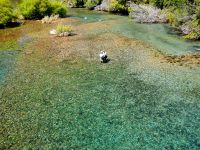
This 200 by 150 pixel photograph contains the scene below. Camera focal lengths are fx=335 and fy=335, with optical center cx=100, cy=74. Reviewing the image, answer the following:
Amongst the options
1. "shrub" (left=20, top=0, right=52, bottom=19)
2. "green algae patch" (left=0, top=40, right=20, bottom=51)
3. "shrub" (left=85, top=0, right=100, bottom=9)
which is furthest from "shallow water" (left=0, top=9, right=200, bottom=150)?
"shrub" (left=85, top=0, right=100, bottom=9)

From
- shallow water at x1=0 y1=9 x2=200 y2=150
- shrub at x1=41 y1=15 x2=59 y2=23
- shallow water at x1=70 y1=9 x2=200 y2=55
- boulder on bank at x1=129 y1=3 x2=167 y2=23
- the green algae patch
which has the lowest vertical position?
shallow water at x1=0 y1=9 x2=200 y2=150

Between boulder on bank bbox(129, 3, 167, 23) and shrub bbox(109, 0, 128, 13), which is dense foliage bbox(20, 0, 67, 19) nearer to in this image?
shrub bbox(109, 0, 128, 13)

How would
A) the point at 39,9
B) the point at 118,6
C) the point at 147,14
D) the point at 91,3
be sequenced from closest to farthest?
the point at 147,14, the point at 39,9, the point at 118,6, the point at 91,3

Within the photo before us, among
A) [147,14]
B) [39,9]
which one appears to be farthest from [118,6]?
[39,9]

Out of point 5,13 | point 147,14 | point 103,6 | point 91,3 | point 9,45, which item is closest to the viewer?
point 9,45

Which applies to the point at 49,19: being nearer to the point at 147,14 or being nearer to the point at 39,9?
the point at 39,9

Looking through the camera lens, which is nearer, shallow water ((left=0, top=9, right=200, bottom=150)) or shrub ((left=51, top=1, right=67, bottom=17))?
shallow water ((left=0, top=9, right=200, bottom=150))

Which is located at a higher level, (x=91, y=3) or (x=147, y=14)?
(x=91, y=3)
